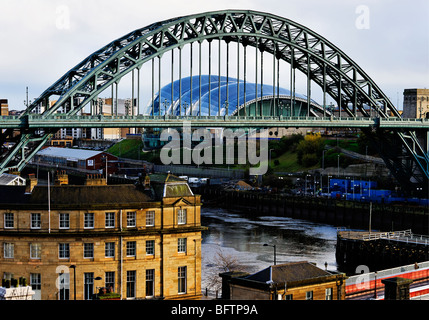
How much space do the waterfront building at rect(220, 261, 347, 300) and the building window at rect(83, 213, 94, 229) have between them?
9925 millimetres

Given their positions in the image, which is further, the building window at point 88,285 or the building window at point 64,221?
the building window at point 64,221

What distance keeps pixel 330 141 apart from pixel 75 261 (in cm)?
9204

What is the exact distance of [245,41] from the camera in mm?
72312

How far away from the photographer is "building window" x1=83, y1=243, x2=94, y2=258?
107 ft

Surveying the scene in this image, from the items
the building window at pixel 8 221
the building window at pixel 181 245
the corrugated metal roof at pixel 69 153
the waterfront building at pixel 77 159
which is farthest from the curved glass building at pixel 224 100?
the building window at pixel 8 221

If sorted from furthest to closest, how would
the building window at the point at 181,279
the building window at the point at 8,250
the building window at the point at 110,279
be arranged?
1. the building window at the point at 181,279
2. the building window at the point at 8,250
3. the building window at the point at 110,279

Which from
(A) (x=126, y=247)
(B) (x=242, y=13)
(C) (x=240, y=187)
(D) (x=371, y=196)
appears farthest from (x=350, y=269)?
(C) (x=240, y=187)

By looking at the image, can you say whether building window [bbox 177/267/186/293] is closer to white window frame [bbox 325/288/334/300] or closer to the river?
the river

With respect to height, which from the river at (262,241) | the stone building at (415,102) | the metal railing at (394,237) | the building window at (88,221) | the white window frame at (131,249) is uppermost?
the stone building at (415,102)

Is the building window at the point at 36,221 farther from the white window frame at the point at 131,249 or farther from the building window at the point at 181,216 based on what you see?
the building window at the point at 181,216

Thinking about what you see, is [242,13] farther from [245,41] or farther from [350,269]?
[350,269]

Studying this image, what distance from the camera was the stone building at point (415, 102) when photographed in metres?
103

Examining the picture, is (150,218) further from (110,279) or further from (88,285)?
(88,285)

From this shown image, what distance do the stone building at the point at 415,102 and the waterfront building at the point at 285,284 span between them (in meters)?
80.8
